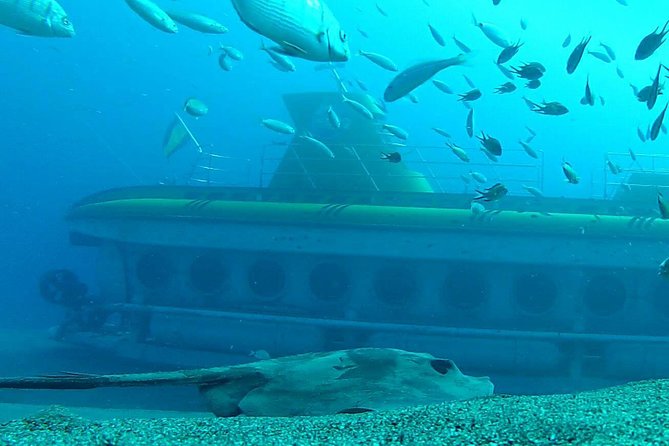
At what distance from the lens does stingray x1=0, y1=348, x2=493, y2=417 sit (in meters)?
2.30

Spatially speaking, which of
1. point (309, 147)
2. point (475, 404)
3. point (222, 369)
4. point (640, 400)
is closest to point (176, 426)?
point (222, 369)

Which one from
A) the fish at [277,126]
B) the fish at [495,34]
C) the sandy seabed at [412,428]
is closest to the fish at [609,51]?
the fish at [495,34]

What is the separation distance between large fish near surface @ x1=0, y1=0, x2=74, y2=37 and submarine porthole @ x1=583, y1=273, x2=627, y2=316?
8.68 m

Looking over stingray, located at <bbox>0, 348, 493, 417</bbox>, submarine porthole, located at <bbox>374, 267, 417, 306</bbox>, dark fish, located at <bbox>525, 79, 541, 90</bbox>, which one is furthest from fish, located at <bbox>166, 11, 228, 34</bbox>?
stingray, located at <bbox>0, 348, 493, 417</bbox>

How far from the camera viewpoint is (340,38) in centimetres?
283

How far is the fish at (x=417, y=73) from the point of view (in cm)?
534

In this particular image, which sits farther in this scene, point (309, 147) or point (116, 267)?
point (309, 147)

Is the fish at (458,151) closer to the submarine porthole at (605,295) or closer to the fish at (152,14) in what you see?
the submarine porthole at (605,295)

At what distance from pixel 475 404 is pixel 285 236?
7.28 m

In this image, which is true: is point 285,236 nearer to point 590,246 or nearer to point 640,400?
point 590,246

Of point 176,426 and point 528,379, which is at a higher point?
point 176,426

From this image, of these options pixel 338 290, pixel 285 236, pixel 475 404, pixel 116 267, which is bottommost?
pixel 116 267

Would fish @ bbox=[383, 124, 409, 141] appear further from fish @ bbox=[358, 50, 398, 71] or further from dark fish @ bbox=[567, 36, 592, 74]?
dark fish @ bbox=[567, 36, 592, 74]

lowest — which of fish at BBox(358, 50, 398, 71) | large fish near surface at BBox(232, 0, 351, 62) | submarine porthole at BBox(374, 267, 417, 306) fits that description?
submarine porthole at BBox(374, 267, 417, 306)
